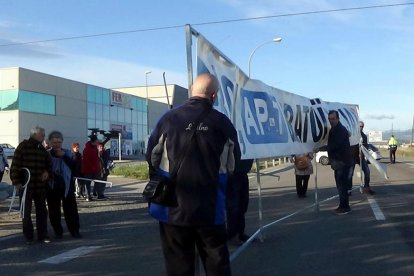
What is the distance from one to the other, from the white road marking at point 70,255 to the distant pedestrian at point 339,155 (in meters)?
4.75

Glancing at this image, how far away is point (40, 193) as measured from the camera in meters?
8.17

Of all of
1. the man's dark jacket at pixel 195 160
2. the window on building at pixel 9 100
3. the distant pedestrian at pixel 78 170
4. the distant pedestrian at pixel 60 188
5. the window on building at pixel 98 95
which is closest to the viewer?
the man's dark jacket at pixel 195 160

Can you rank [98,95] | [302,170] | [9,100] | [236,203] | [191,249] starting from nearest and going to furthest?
1. [191,249]
2. [236,203]
3. [302,170]
4. [9,100]
5. [98,95]

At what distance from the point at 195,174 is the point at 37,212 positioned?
533cm

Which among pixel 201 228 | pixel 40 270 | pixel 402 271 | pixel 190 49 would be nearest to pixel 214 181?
pixel 201 228

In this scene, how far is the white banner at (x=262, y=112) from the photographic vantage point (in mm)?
5516

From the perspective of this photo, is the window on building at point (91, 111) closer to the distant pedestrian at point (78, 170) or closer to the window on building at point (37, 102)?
the window on building at point (37, 102)

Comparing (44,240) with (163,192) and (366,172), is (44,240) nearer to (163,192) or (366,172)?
(163,192)

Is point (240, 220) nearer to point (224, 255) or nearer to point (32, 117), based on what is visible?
point (224, 255)

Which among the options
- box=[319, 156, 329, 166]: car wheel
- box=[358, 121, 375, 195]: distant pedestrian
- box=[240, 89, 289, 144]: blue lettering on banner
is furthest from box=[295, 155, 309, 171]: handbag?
box=[319, 156, 329, 166]: car wheel

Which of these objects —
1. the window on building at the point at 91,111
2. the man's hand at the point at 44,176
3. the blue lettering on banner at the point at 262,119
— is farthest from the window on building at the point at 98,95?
the blue lettering on banner at the point at 262,119

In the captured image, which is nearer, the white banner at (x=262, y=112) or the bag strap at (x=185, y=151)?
the bag strap at (x=185, y=151)

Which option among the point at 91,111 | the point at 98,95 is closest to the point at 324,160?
the point at 91,111

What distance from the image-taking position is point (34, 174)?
8047mm
